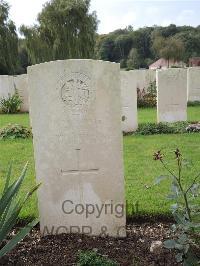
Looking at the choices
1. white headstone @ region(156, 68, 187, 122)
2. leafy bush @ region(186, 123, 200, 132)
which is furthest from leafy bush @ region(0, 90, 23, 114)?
leafy bush @ region(186, 123, 200, 132)

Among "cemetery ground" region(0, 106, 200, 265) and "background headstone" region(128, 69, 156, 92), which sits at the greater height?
"background headstone" region(128, 69, 156, 92)

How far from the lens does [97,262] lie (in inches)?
117

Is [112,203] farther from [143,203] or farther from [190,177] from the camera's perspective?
[190,177]

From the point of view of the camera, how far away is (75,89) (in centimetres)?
345

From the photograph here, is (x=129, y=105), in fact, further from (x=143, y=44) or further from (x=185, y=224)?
(x=143, y=44)

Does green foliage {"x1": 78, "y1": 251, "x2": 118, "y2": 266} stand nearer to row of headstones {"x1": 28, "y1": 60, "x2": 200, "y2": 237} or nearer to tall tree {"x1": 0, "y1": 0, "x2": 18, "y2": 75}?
row of headstones {"x1": 28, "y1": 60, "x2": 200, "y2": 237}

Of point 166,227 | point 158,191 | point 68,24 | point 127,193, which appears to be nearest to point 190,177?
point 158,191

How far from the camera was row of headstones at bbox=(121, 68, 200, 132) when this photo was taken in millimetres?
9492

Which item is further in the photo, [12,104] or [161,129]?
[12,104]

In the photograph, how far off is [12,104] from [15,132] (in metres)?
5.76

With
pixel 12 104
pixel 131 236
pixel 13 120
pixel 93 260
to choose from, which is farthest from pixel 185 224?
pixel 12 104

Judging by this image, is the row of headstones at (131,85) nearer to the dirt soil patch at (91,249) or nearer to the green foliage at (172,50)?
the dirt soil patch at (91,249)

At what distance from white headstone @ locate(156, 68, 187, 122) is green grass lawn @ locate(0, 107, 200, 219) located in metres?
1.77

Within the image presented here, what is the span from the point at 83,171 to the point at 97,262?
0.84 m
